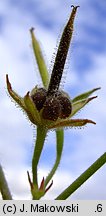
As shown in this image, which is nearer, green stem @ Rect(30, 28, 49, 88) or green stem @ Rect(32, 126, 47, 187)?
green stem @ Rect(32, 126, 47, 187)

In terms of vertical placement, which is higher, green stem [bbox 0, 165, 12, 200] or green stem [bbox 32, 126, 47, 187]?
green stem [bbox 32, 126, 47, 187]

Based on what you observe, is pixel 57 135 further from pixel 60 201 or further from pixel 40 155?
pixel 60 201

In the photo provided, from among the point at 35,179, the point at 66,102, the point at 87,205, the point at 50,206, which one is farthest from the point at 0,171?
the point at 87,205

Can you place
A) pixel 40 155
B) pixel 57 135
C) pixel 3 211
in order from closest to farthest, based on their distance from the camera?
pixel 40 155 → pixel 3 211 → pixel 57 135

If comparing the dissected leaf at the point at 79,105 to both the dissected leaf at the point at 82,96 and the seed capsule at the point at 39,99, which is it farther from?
the seed capsule at the point at 39,99

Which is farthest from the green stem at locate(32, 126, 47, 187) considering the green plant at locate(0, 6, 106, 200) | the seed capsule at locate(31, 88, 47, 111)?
the seed capsule at locate(31, 88, 47, 111)

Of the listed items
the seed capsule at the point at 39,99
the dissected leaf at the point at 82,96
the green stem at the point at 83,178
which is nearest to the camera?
the green stem at the point at 83,178

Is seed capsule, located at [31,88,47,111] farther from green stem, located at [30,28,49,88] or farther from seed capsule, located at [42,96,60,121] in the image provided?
green stem, located at [30,28,49,88]

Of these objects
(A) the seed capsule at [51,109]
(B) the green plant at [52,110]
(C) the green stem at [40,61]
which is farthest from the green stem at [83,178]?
(C) the green stem at [40,61]
